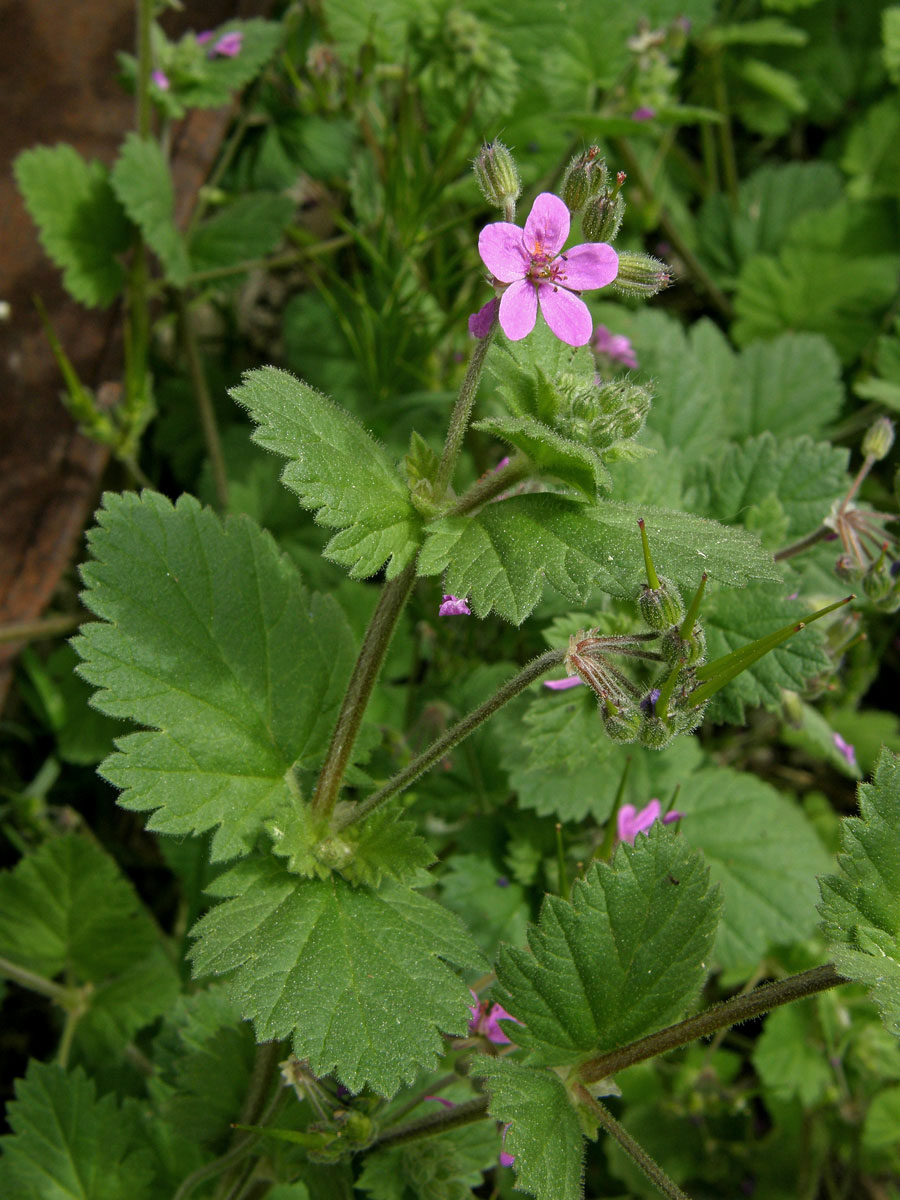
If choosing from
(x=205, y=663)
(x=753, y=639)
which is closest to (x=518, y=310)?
(x=205, y=663)

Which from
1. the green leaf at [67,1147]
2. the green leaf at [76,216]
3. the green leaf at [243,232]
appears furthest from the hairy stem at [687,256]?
the green leaf at [67,1147]

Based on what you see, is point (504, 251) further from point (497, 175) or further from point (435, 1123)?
point (435, 1123)

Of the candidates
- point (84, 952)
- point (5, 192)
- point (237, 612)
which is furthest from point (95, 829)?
point (5, 192)

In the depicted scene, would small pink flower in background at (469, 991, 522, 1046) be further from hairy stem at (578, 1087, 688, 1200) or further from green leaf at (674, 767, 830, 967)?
green leaf at (674, 767, 830, 967)

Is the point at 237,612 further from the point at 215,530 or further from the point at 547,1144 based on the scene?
the point at 547,1144

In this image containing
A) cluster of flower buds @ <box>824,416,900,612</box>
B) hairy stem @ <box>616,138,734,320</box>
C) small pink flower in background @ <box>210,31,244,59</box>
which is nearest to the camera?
cluster of flower buds @ <box>824,416,900,612</box>

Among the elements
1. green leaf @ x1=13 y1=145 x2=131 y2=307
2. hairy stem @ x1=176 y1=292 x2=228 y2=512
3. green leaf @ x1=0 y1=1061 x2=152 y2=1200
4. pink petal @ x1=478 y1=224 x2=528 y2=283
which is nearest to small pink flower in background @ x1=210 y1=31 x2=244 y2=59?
green leaf @ x1=13 y1=145 x2=131 y2=307

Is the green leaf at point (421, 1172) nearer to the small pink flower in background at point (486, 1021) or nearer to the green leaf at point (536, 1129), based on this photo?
the small pink flower in background at point (486, 1021)

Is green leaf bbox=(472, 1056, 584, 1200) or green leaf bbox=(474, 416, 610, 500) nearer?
green leaf bbox=(474, 416, 610, 500)

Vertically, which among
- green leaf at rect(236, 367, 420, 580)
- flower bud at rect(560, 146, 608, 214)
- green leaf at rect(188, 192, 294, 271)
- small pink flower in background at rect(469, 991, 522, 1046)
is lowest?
small pink flower in background at rect(469, 991, 522, 1046)
